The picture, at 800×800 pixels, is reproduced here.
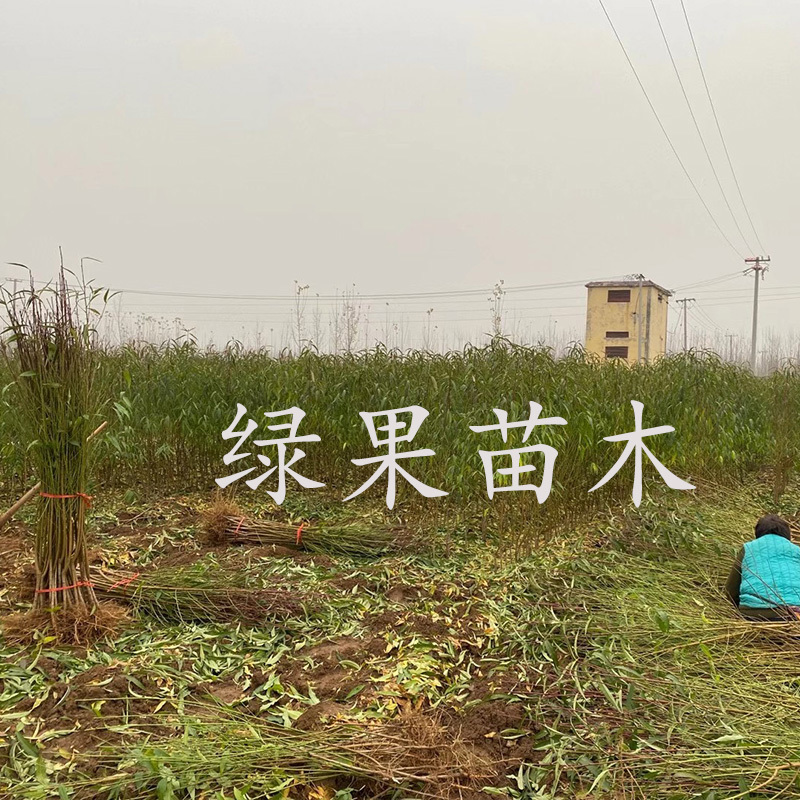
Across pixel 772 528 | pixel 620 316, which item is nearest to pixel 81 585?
pixel 772 528

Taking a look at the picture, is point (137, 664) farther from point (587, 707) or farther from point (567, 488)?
point (567, 488)

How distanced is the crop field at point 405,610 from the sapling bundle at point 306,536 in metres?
0.02

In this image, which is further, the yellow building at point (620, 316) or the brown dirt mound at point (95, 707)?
the yellow building at point (620, 316)

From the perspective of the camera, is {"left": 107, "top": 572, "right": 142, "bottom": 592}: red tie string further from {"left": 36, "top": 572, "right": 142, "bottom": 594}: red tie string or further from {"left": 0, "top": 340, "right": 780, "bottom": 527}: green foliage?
{"left": 0, "top": 340, "right": 780, "bottom": 527}: green foliage

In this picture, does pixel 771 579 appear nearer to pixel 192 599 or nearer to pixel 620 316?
pixel 192 599

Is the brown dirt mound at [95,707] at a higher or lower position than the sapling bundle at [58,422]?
lower

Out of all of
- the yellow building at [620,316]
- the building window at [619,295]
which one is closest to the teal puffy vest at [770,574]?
the yellow building at [620,316]

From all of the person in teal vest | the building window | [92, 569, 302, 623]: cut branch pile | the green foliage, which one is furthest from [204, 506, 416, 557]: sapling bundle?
the building window

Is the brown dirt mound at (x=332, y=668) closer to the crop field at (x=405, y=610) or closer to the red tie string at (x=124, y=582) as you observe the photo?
the crop field at (x=405, y=610)

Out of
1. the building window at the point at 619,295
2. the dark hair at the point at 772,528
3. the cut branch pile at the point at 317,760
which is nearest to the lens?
the cut branch pile at the point at 317,760

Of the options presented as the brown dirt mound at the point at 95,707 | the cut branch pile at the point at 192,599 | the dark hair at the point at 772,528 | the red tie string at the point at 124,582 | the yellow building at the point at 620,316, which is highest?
the yellow building at the point at 620,316

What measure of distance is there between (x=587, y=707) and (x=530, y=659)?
0.38 m

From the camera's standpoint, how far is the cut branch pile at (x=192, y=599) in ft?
9.36

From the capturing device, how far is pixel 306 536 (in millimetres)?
3871
